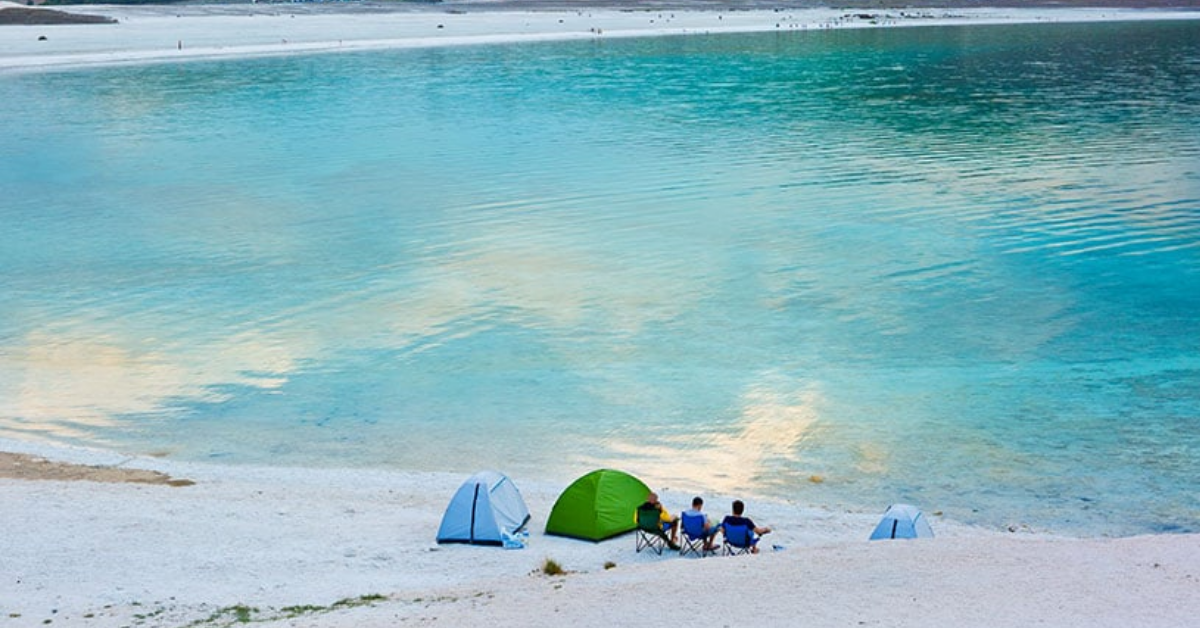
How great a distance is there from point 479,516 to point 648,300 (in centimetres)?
1350

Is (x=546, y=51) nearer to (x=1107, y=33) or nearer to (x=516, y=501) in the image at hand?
(x=1107, y=33)

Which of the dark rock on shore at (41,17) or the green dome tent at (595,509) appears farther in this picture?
the dark rock on shore at (41,17)

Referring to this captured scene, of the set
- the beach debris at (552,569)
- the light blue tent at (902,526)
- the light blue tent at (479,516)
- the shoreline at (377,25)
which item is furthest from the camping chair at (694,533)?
the shoreline at (377,25)

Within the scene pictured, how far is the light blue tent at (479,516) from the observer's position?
1622 centimetres

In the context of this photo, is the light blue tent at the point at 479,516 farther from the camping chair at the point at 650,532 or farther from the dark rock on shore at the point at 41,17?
the dark rock on shore at the point at 41,17

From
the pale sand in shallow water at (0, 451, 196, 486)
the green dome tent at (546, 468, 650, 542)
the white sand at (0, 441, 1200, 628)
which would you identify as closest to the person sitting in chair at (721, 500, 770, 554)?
the white sand at (0, 441, 1200, 628)

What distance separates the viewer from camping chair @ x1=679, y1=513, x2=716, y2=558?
1587 centimetres

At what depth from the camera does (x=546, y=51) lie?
106 metres

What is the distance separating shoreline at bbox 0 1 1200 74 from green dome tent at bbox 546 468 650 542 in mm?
82228

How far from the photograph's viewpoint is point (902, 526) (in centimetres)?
1560

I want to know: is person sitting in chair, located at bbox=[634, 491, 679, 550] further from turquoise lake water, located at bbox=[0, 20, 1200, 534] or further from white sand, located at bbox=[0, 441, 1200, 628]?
turquoise lake water, located at bbox=[0, 20, 1200, 534]

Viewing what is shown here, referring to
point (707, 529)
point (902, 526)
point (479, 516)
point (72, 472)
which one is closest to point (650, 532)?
point (707, 529)

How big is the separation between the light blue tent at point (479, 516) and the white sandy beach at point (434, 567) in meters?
0.18

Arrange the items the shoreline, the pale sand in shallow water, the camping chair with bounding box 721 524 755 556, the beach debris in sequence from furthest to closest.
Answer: the shoreline, the pale sand in shallow water, the camping chair with bounding box 721 524 755 556, the beach debris
